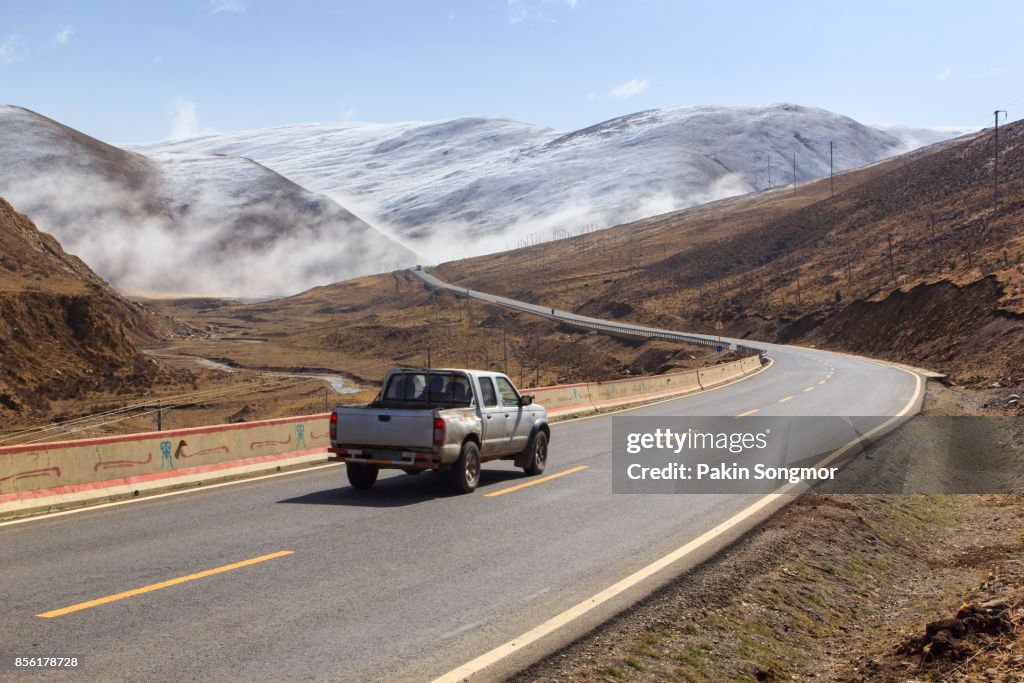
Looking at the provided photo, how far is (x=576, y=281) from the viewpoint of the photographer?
15150 centimetres

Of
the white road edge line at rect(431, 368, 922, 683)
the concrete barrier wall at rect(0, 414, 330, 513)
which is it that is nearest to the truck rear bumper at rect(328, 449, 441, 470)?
the concrete barrier wall at rect(0, 414, 330, 513)

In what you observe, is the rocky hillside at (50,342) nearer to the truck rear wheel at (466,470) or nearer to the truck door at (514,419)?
the truck door at (514,419)

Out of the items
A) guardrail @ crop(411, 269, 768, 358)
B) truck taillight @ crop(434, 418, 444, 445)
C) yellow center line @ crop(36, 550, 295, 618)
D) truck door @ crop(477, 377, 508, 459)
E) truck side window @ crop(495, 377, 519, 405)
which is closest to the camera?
yellow center line @ crop(36, 550, 295, 618)

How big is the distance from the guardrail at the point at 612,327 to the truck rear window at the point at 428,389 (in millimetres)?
53156

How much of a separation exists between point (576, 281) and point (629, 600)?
474 ft

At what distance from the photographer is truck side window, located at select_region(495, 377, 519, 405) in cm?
1556

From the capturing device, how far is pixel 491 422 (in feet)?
48.3

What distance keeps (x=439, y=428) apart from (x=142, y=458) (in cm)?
456

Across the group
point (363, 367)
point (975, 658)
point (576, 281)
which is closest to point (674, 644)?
point (975, 658)

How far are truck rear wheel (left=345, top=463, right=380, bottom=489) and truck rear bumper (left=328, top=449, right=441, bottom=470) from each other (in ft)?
1.48

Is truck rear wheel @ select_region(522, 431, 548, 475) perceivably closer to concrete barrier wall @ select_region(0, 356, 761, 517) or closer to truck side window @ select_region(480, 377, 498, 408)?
truck side window @ select_region(480, 377, 498, 408)

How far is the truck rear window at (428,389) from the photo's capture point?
14750mm

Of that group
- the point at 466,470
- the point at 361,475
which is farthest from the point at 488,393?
the point at 361,475

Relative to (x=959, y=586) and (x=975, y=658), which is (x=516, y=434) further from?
(x=975, y=658)
